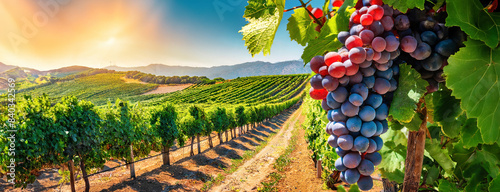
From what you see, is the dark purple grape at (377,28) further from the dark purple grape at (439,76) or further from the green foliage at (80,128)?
the green foliage at (80,128)

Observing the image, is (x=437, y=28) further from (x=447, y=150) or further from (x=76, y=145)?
(x=76, y=145)

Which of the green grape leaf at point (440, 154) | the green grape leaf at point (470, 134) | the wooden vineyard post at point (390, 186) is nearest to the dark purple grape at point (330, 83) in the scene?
the green grape leaf at point (470, 134)

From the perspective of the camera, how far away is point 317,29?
124 cm

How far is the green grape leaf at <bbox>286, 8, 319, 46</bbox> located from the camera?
1.20 m

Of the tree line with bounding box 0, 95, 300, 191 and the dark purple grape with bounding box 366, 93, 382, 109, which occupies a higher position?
the dark purple grape with bounding box 366, 93, 382, 109

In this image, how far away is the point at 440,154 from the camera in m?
1.61

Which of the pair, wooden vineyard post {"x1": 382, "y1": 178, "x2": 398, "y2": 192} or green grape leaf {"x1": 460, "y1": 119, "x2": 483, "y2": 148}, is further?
wooden vineyard post {"x1": 382, "y1": 178, "x2": 398, "y2": 192}

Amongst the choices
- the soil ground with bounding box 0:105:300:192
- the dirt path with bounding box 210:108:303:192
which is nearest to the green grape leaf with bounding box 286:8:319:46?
the dirt path with bounding box 210:108:303:192

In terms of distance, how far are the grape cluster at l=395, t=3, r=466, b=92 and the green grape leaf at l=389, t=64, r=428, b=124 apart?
0.07 m

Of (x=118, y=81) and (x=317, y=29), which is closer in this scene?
(x=317, y=29)

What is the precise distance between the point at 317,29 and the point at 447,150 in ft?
4.24

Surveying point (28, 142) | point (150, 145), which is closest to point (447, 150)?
point (28, 142)

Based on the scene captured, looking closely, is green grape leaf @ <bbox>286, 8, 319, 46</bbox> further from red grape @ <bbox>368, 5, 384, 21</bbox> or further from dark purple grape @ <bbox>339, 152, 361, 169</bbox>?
dark purple grape @ <bbox>339, 152, 361, 169</bbox>

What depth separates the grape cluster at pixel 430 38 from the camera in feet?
2.84
